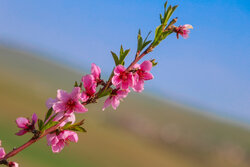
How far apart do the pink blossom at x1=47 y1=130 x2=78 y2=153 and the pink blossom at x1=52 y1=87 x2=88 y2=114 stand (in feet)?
0.33

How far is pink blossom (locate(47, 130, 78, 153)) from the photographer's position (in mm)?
1218

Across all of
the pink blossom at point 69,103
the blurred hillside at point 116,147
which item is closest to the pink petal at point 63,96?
the pink blossom at point 69,103

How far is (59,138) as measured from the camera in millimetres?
1242

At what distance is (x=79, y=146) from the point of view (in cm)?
1764

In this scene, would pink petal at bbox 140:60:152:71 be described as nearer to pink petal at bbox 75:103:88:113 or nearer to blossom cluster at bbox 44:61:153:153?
blossom cluster at bbox 44:61:153:153

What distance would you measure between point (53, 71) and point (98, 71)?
202 feet

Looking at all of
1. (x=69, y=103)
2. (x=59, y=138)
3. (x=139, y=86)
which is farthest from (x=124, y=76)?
(x=59, y=138)

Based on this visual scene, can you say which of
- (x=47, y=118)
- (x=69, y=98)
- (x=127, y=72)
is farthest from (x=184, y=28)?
(x=47, y=118)

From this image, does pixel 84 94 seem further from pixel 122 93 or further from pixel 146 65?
pixel 146 65

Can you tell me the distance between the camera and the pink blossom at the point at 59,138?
1218 millimetres

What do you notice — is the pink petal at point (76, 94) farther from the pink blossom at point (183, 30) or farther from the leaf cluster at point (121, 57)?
the pink blossom at point (183, 30)

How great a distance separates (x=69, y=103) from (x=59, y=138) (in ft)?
0.54

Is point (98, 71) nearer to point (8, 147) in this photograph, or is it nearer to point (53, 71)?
point (8, 147)

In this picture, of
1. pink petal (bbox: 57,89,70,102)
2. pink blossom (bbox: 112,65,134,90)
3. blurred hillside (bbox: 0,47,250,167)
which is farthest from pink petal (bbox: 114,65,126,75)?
blurred hillside (bbox: 0,47,250,167)
